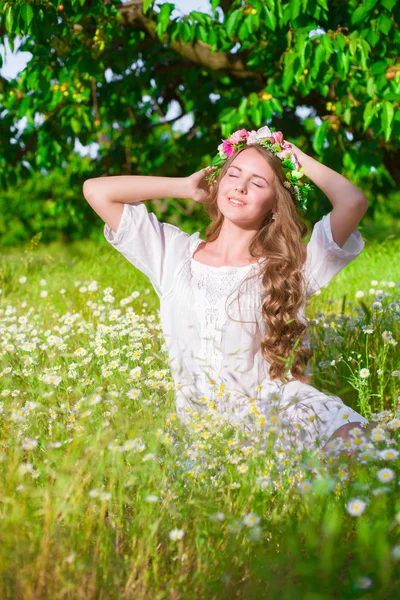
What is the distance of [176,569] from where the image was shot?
6.74 ft

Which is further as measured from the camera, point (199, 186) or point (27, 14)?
point (27, 14)

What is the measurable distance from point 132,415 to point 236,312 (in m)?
0.80

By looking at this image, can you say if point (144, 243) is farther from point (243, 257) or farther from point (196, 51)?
point (196, 51)

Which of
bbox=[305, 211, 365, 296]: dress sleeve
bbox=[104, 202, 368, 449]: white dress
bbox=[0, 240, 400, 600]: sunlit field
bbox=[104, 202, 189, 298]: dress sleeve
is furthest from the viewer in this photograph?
bbox=[104, 202, 189, 298]: dress sleeve

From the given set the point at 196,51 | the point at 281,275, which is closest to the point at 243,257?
the point at 281,275

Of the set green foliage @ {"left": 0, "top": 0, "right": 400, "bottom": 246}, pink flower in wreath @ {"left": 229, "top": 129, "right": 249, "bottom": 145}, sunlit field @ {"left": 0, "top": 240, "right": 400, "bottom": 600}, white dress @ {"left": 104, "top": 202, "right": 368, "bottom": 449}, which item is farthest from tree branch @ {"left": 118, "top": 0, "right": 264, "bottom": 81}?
sunlit field @ {"left": 0, "top": 240, "right": 400, "bottom": 600}

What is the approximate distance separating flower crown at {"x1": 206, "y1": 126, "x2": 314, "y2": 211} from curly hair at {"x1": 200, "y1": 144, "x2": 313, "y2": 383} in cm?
3

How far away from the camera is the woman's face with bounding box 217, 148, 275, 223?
326 centimetres

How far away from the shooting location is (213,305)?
3.24 meters

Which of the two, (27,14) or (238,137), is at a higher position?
(27,14)

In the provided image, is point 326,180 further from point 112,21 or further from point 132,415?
point 112,21

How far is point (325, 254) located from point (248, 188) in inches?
17.8

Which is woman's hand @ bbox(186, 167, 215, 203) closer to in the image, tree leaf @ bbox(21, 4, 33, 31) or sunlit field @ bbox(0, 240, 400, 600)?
sunlit field @ bbox(0, 240, 400, 600)

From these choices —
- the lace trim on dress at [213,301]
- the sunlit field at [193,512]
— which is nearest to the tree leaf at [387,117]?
the lace trim on dress at [213,301]
